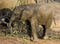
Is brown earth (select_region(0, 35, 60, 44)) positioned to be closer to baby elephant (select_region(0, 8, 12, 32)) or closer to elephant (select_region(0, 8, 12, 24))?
baby elephant (select_region(0, 8, 12, 32))

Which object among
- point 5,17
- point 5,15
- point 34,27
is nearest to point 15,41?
point 34,27

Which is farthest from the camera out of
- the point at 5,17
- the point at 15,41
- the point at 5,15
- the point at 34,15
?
the point at 5,15

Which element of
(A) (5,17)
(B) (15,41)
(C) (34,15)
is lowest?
(B) (15,41)

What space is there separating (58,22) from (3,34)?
276cm

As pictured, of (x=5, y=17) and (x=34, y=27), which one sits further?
(x=5, y=17)

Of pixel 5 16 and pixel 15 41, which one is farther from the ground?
pixel 5 16

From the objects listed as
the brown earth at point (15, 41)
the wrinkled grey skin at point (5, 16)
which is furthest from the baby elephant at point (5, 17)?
the brown earth at point (15, 41)

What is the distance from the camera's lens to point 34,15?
Answer: 8188 mm

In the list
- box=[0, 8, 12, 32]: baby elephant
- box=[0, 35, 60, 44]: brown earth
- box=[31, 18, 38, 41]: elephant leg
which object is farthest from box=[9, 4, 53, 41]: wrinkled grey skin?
box=[0, 8, 12, 32]: baby elephant

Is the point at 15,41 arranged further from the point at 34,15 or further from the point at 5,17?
the point at 5,17

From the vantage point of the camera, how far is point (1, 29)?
876 cm

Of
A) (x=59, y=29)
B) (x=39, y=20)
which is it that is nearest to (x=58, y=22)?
(x=59, y=29)

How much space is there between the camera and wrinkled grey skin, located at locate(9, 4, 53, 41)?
8.19m

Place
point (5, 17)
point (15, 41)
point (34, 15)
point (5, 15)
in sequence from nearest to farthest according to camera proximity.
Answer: point (15, 41), point (34, 15), point (5, 17), point (5, 15)
